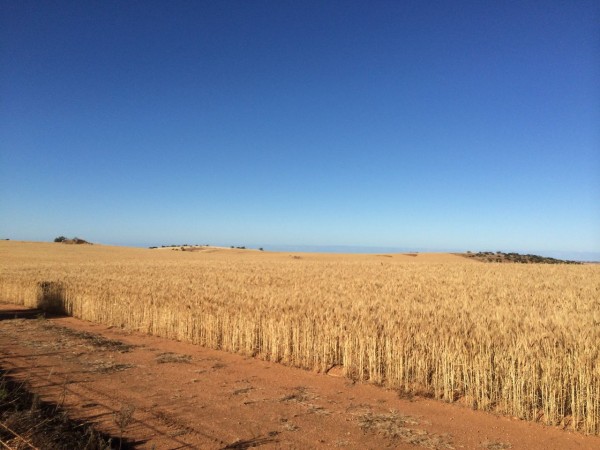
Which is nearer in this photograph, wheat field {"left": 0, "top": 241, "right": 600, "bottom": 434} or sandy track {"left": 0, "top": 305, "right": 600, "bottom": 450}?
sandy track {"left": 0, "top": 305, "right": 600, "bottom": 450}

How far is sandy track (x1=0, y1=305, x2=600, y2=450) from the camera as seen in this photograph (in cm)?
558

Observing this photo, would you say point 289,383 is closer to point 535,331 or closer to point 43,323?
point 535,331

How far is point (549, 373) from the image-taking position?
20.5ft

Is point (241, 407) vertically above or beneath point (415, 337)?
beneath

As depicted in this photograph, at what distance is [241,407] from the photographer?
6754 millimetres

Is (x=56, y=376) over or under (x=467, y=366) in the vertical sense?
under

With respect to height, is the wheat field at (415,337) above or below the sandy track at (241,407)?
above

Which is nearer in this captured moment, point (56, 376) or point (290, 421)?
point (290, 421)

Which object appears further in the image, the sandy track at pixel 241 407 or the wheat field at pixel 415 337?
the wheat field at pixel 415 337

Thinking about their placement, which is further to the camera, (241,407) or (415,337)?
(415,337)

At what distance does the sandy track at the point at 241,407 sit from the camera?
558 cm

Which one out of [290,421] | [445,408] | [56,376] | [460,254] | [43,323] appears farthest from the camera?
[460,254]

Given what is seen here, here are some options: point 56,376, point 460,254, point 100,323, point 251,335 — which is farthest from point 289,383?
point 460,254

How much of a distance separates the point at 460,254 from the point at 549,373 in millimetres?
86163
